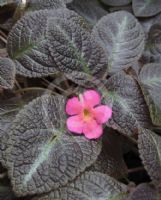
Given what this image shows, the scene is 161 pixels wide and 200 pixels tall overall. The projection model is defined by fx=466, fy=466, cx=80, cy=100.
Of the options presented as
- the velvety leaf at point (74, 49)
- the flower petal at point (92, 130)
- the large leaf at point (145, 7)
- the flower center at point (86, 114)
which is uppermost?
the velvety leaf at point (74, 49)

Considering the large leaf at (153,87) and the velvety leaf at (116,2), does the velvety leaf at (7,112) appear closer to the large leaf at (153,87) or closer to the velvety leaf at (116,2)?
the large leaf at (153,87)

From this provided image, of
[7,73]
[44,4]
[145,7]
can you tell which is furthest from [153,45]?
[7,73]

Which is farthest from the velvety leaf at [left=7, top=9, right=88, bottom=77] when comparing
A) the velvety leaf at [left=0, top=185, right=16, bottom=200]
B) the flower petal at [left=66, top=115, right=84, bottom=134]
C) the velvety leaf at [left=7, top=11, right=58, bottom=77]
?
the velvety leaf at [left=0, top=185, right=16, bottom=200]

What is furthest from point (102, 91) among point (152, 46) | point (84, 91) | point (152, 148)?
point (152, 46)

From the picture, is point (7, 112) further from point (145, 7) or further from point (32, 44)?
point (145, 7)

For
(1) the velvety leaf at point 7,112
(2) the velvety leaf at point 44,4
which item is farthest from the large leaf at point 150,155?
(2) the velvety leaf at point 44,4

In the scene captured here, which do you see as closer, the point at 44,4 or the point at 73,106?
the point at 73,106
